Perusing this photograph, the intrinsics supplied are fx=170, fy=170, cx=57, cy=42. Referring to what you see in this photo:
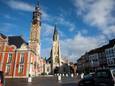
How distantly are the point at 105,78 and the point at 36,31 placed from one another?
73277mm

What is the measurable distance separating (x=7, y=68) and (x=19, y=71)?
402 cm

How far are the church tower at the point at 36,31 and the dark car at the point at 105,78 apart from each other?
64.9 metres

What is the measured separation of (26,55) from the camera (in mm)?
53375

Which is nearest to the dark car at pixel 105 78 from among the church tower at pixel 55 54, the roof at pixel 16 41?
the roof at pixel 16 41

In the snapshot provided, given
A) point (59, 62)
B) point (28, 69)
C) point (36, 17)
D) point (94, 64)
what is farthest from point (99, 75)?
point (59, 62)

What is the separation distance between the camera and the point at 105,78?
11211 millimetres

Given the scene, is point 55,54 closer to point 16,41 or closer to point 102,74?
point 16,41

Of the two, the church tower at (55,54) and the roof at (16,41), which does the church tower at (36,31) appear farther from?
the church tower at (55,54)

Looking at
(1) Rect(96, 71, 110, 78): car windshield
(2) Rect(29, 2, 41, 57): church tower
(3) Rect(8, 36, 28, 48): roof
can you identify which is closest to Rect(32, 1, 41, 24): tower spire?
(2) Rect(29, 2, 41, 57): church tower

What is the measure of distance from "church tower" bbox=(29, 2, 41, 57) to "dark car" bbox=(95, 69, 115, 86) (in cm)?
6487

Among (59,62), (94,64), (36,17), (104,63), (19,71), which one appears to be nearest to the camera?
(19,71)

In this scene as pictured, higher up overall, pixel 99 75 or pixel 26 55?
pixel 26 55

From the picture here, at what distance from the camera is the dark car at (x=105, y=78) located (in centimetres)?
1083

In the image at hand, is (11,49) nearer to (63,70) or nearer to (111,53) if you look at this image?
(111,53)
